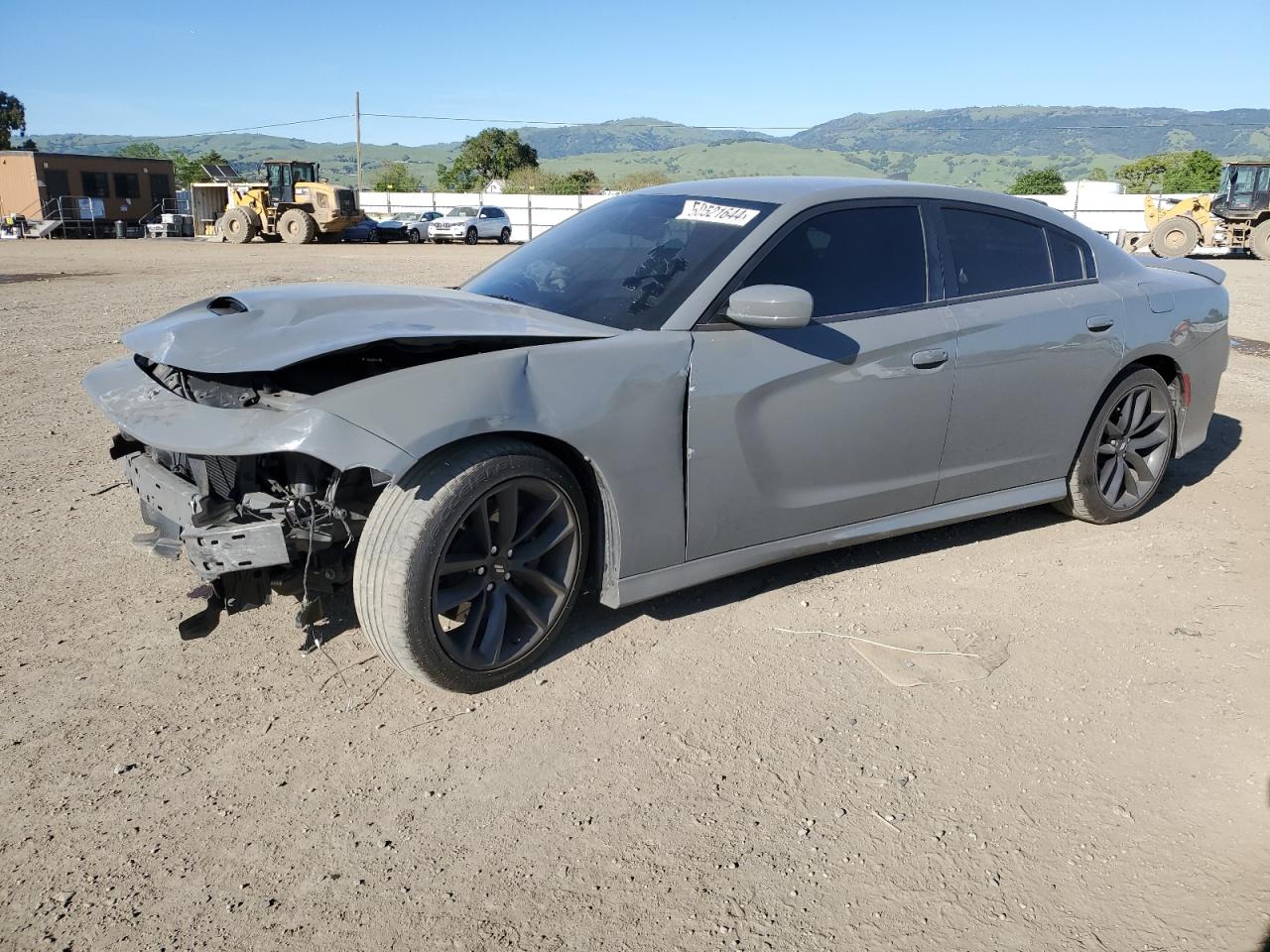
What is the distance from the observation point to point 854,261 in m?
3.74

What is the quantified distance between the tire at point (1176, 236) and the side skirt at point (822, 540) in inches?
1049

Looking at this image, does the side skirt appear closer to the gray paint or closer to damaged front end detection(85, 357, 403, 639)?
the gray paint

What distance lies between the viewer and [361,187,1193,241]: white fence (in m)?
36.4

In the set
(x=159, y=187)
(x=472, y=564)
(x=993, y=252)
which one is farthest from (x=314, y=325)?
(x=159, y=187)

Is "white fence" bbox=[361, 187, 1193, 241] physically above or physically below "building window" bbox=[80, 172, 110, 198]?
below

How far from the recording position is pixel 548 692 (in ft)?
10.3

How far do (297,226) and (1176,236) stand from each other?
2796cm

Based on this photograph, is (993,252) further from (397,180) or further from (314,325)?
(397,180)

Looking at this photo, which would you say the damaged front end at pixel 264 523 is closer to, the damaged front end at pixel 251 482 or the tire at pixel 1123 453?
the damaged front end at pixel 251 482

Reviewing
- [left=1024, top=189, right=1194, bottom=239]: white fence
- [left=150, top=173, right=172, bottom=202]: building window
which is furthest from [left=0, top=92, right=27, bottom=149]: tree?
[left=1024, top=189, right=1194, bottom=239]: white fence

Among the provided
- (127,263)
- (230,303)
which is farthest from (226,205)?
(230,303)

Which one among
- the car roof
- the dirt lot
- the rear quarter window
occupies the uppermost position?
the car roof

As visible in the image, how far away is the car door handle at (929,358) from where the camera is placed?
375 cm

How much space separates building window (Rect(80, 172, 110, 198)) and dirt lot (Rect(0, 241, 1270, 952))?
165 feet
